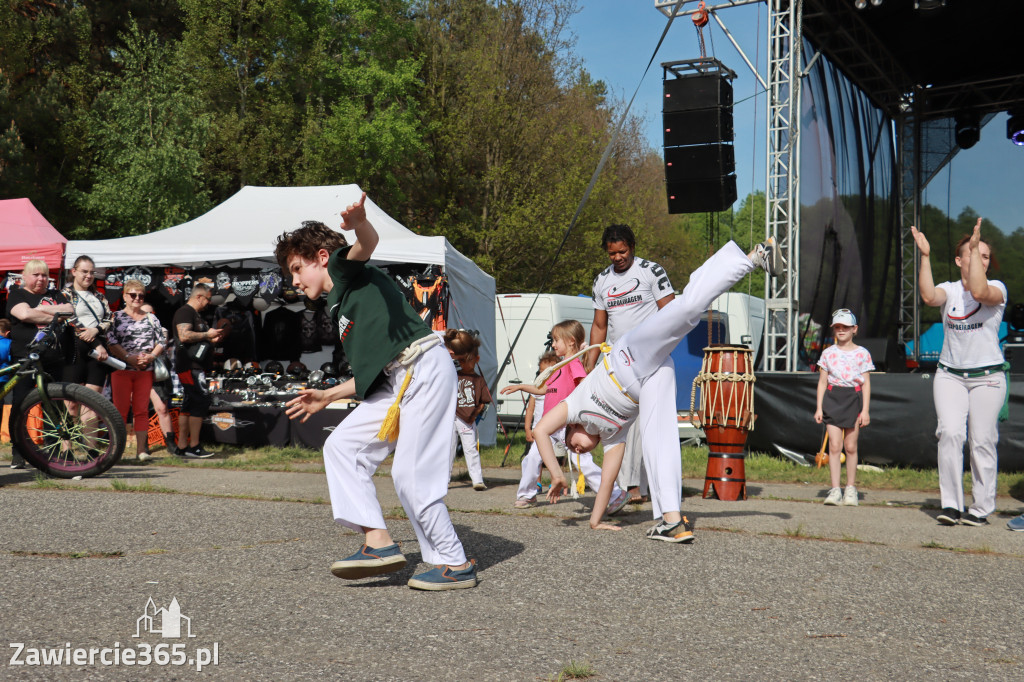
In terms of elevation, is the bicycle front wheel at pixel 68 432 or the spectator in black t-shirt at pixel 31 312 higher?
the spectator in black t-shirt at pixel 31 312

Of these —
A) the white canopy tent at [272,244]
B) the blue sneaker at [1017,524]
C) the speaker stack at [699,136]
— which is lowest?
→ the blue sneaker at [1017,524]

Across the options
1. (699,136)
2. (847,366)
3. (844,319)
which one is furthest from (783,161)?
(847,366)

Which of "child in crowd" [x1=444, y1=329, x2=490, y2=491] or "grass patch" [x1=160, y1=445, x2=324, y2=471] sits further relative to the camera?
"grass patch" [x1=160, y1=445, x2=324, y2=471]

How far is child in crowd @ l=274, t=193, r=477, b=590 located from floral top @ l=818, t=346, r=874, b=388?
448 cm

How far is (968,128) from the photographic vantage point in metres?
18.7

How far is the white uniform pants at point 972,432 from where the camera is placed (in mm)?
6035

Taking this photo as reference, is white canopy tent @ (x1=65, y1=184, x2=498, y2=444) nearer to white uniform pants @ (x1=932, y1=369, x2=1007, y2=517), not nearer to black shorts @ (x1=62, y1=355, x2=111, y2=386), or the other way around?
black shorts @ (x1=62, y1=355, x2=111, y2=386)

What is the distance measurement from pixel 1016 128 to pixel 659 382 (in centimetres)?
1678

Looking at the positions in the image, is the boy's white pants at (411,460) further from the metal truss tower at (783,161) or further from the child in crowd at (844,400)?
the metal truss tower at (783,161)

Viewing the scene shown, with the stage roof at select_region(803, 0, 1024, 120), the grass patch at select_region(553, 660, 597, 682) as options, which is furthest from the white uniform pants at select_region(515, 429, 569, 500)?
the stage roof at select_region(803, 0, 1024, 120)

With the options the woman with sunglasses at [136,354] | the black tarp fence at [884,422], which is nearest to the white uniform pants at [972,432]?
the black tarp fence at [884,422]

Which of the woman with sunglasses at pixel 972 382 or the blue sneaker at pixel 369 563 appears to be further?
the woman with sunglasses at pixel 972 382

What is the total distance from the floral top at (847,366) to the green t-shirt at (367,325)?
462 centimetres

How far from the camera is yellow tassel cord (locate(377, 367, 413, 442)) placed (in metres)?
3.83
